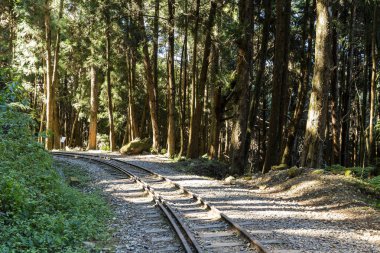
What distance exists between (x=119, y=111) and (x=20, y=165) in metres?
31.5

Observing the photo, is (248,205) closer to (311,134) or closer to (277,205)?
(277,205)

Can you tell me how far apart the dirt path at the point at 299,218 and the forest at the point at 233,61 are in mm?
2778

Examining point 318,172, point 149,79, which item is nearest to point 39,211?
point 318,172

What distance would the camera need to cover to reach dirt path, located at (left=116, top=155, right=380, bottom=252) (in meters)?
7.13

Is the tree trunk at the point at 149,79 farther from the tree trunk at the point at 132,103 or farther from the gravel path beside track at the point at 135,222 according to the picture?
the gravel path beside track at the point at 135,222

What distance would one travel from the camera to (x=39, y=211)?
813 centimetres

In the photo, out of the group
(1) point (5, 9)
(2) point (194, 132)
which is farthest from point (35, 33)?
(2) point (194, 132)

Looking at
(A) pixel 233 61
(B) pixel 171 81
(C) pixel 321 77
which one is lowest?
(C) pixel 321 77

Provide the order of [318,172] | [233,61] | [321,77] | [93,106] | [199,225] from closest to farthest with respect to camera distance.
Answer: [199,225]
[318,172]
[321,77]
[233,61]
[93,106]

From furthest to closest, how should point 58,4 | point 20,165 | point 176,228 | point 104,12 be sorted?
point 58,4, point 104,12, point 20,165, point 176,228

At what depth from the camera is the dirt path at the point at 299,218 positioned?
23.4 ft

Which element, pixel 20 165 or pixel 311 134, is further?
pixel 311 134

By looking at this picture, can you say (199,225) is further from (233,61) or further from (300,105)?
(233,61)

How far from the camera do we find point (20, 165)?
1049 cm
